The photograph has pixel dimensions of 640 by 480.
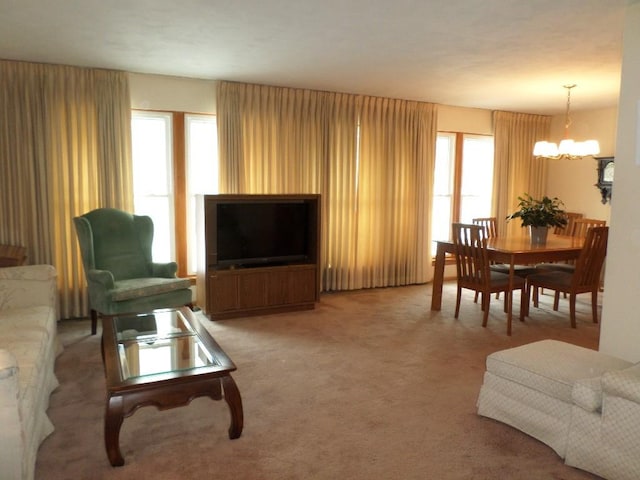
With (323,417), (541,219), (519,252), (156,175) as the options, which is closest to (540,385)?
(323,417)

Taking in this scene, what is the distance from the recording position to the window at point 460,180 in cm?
698

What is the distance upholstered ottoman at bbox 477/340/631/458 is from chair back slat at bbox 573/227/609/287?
83.8 inches

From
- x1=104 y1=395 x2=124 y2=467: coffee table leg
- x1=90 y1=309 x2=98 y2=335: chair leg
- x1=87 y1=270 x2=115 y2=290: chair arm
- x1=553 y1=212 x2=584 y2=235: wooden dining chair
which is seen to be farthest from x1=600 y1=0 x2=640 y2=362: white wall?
x1=90 y1=309 x2=98 y2=335: chair leg

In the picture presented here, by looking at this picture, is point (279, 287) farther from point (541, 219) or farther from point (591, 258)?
point (591, 258)

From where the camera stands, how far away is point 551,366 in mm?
2652

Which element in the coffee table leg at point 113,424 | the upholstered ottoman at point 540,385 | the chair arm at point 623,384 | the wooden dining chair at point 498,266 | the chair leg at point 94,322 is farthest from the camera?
the wooden dining chair at point 498,266

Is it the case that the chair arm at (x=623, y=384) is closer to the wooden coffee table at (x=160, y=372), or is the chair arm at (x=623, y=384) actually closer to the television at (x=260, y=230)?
the wooden coffee table at (x=160, y=372)

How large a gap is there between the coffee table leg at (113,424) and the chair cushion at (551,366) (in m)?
2.02

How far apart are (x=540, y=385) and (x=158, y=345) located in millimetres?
2171

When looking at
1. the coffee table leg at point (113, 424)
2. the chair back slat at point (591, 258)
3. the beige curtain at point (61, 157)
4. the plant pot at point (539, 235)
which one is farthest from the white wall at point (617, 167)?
the coffee table leg at point (113, 424)

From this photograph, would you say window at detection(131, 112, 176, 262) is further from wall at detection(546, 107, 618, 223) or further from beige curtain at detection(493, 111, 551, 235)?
wall at detection(546, 107, 618, 223)

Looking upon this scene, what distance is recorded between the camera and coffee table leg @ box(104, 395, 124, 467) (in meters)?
2.34

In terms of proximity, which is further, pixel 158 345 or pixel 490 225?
pixel 490 225

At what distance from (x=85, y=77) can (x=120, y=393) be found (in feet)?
11.7
